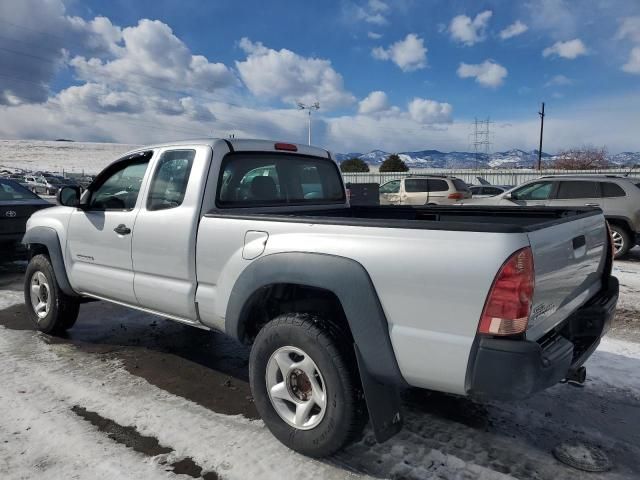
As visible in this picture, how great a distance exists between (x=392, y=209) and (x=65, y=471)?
3014mm

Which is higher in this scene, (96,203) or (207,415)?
(96,203)

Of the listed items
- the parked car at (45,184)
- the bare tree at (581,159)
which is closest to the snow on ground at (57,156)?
the parked car at (45,184)

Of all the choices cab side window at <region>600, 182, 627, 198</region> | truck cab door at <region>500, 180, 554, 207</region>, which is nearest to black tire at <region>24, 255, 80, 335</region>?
truck cab door at <region>500, 180, 554, 207</region>

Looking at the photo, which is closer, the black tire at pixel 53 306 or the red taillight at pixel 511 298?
the red taillight at pixel 511 298

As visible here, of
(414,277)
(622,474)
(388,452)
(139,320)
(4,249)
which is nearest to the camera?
(414,277)

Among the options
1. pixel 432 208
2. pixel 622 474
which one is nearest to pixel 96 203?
pixel 432 208

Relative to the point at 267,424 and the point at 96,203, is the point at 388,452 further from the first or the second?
the point at 96,203

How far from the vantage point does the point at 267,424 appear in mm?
2941

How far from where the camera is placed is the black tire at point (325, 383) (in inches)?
101

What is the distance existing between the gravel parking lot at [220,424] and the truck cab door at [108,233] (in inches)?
27.9

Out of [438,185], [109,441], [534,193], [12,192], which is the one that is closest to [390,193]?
[438,185]

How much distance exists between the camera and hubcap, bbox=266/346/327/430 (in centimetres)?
272

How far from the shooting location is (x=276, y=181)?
13.3 ft

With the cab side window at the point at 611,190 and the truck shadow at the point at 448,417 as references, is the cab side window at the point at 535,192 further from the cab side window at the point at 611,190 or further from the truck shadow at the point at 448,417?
the truck shadow at the point at 448,417
